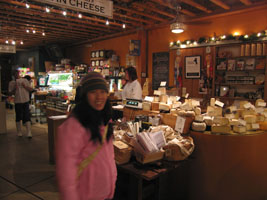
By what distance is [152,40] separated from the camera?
754 centimetres

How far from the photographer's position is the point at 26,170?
12.7 ft

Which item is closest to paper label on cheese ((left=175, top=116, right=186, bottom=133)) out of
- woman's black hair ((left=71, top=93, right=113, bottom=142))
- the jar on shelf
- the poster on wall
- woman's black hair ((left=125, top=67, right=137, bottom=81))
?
woman's black hair ((left=71, top=93, right=113, bottom=142))

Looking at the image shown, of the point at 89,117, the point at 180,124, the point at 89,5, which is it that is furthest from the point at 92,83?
the point at 89,5

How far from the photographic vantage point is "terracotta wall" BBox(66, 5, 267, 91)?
5.30 metres

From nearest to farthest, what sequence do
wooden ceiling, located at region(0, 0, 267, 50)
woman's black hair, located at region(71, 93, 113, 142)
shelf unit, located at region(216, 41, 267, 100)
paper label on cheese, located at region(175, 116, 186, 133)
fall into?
woman's black hair, located at region(71, 93, 113, 142) → paper label on cheese, located at region(175, 116, 186, 133) → shelf unit, located at region(216, 41, 267, 100) → wooden ceiling, located at region(0, 0, 267, 50)

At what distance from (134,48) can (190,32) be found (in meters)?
1.90

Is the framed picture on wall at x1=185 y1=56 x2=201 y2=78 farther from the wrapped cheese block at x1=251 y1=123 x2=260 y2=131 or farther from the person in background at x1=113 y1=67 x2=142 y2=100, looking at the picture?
the wrapped cheese block at x1=251 y1=123 x2=260 y2=131

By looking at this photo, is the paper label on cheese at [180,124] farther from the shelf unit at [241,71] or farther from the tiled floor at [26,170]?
the shelf unit at [241,71]

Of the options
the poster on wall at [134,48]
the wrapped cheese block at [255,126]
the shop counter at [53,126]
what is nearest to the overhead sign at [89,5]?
the shop counter at [53,126]

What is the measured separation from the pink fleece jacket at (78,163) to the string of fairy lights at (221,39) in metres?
4.93

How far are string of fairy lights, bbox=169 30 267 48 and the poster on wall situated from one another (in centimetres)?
121

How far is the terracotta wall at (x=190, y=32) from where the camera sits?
5.30m

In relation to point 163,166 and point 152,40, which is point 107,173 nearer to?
point 163,166

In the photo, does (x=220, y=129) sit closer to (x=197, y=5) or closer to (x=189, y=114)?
(x=189, y=114)
